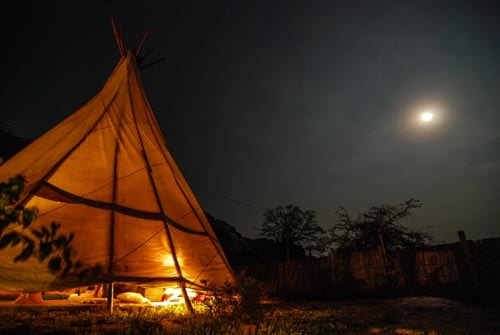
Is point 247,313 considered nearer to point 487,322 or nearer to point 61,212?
point 61,212

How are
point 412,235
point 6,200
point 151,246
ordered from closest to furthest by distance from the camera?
point 6,200 < point 151,246 < point 412,235

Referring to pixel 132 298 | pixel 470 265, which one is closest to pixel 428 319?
pixel 470 265

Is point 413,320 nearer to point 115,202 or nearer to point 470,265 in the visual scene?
→ point 470,265

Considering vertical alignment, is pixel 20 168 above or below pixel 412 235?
above

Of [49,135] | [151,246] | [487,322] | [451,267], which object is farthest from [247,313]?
[451,267]

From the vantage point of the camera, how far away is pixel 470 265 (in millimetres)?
7695

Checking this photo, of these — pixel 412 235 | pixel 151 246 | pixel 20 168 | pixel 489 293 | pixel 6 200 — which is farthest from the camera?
pixel 412 235

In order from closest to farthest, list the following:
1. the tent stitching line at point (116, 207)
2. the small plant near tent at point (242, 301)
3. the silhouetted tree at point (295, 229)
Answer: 1. the small plant near tent at point (242, 301)
2. the tent stitching line at point (116, 207)
3. the silhouetted tree at point (295, 229)

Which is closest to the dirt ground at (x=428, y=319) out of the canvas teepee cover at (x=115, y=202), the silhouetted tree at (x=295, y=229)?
the canvas teepee cover at (x=115, y=202)

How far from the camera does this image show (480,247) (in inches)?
306

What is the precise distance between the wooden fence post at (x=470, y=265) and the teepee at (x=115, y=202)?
6.13m

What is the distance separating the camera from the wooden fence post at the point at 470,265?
7.47 m

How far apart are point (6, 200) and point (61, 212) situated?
15.4ft

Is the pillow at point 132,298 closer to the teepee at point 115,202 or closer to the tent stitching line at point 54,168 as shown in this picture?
the teepee at point 115,202
